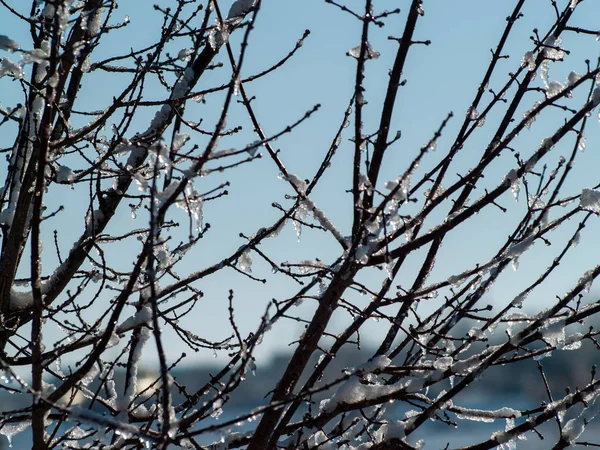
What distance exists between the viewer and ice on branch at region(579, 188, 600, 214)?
8.71 ft

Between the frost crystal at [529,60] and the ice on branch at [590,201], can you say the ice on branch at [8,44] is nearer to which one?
the frost crystal at [529,60]

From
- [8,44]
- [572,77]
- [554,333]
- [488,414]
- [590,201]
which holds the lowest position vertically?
[488,414]

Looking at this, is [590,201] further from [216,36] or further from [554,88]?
[216,36]

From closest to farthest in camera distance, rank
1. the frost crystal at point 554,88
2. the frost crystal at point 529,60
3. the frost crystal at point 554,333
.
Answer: the frost crystal at point 554,333 → the frost crystal at point 554,88 → the frost crystal at point 529,60

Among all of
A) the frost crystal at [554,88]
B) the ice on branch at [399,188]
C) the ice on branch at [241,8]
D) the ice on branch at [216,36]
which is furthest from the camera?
the ice on branch at [241,8]

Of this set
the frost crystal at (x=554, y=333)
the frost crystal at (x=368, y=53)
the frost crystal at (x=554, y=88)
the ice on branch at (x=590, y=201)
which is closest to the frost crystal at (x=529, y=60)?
the frost crystal at (x=554, y=88)

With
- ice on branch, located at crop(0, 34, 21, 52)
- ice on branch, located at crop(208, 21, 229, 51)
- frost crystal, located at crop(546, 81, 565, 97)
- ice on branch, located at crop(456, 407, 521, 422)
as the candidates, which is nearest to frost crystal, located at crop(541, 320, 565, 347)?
ice on branch, located at crop(456, 407, 521, 422)

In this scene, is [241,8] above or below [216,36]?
above

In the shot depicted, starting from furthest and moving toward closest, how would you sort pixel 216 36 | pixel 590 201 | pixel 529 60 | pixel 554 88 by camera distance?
pixel 216 36 → pixel 529 60 → pixel 554 88 → pixel 590 201

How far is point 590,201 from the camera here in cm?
267

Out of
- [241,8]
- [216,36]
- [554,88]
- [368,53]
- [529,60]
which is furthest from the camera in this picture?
[241,8]

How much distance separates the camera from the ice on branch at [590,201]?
104 inches

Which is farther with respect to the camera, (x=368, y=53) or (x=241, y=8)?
(x=241, y=8)

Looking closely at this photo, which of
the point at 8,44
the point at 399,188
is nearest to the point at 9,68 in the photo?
the point at 8,44
